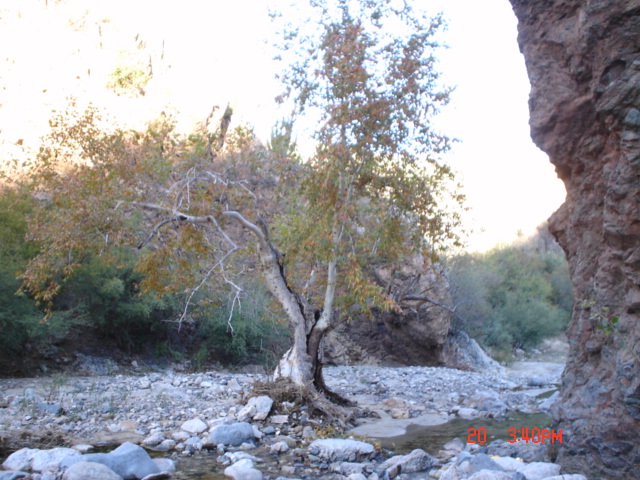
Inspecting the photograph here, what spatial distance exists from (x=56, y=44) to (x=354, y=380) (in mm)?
18741

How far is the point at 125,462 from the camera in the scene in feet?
20.1

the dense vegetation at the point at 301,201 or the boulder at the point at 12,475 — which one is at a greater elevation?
the dense vegetation at the point at 301,201

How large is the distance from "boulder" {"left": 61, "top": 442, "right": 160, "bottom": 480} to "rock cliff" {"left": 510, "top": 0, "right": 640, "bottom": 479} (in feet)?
14.4

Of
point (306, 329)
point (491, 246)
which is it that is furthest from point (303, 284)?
point (491, 246)

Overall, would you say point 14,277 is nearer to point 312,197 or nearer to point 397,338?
point 312,197

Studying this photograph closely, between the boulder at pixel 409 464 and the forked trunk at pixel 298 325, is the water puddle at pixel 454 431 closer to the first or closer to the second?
the boulder at pixel 409 464

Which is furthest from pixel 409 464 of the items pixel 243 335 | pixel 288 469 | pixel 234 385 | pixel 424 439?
pixel 243 335

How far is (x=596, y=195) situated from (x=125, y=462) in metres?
5.62

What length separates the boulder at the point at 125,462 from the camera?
237 inches

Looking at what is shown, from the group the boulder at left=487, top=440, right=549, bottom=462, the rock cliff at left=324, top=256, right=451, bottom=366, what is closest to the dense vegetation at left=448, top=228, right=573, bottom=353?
the rock cliff at left=324, top=256, right=451, bottom=366

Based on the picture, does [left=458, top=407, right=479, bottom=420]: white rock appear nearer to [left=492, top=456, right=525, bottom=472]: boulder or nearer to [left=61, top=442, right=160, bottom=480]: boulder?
[left=492, top=456, right=525, bottom=472]: boulder

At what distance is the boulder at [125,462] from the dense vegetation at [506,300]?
13.9 meters

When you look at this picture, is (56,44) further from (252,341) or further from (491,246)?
(491,246)

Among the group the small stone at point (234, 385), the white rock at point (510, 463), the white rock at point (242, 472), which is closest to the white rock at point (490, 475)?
the white rock at point (510, 463)
